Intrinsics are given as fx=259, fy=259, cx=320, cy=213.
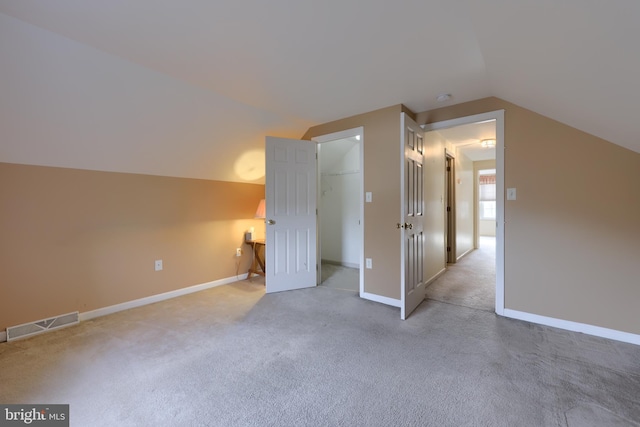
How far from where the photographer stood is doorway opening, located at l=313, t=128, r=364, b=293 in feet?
15.1

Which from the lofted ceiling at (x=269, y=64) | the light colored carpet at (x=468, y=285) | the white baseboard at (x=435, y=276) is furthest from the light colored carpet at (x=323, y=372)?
the lofted ceiling at (x=269, y=64)

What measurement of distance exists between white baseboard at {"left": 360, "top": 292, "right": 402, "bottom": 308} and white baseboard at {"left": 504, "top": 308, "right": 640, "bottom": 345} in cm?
105

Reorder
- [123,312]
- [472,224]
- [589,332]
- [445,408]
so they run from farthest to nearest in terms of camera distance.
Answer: [472,224], [123,312], [589,332], [445,408]

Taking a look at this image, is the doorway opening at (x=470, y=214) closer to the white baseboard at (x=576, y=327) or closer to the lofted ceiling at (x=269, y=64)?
the white baseboard at (x=576, y=327)

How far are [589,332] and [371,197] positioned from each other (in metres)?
2.28

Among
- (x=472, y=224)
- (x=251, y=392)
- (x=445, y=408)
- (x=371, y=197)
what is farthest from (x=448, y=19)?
(x=472, y=224)

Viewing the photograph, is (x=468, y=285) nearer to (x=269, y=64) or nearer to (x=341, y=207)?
(x=341, y=207)

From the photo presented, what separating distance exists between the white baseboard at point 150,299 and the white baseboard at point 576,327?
11.3 feet

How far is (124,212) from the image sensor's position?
2805mm

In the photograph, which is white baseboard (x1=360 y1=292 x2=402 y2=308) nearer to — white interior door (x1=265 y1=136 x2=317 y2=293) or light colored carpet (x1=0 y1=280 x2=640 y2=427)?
light colored carpet (x1=0 y1=280 x2=640 y2=427)

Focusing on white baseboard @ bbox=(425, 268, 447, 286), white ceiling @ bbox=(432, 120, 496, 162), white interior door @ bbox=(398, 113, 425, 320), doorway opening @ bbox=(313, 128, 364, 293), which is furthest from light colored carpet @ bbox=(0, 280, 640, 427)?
white ceiling @ bbox=(432, 120, 496, 162)

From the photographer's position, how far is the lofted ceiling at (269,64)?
144cm

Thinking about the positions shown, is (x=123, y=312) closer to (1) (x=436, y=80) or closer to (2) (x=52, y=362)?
(2) (x=52, y=362)

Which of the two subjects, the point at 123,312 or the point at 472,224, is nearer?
the point at 123,312
